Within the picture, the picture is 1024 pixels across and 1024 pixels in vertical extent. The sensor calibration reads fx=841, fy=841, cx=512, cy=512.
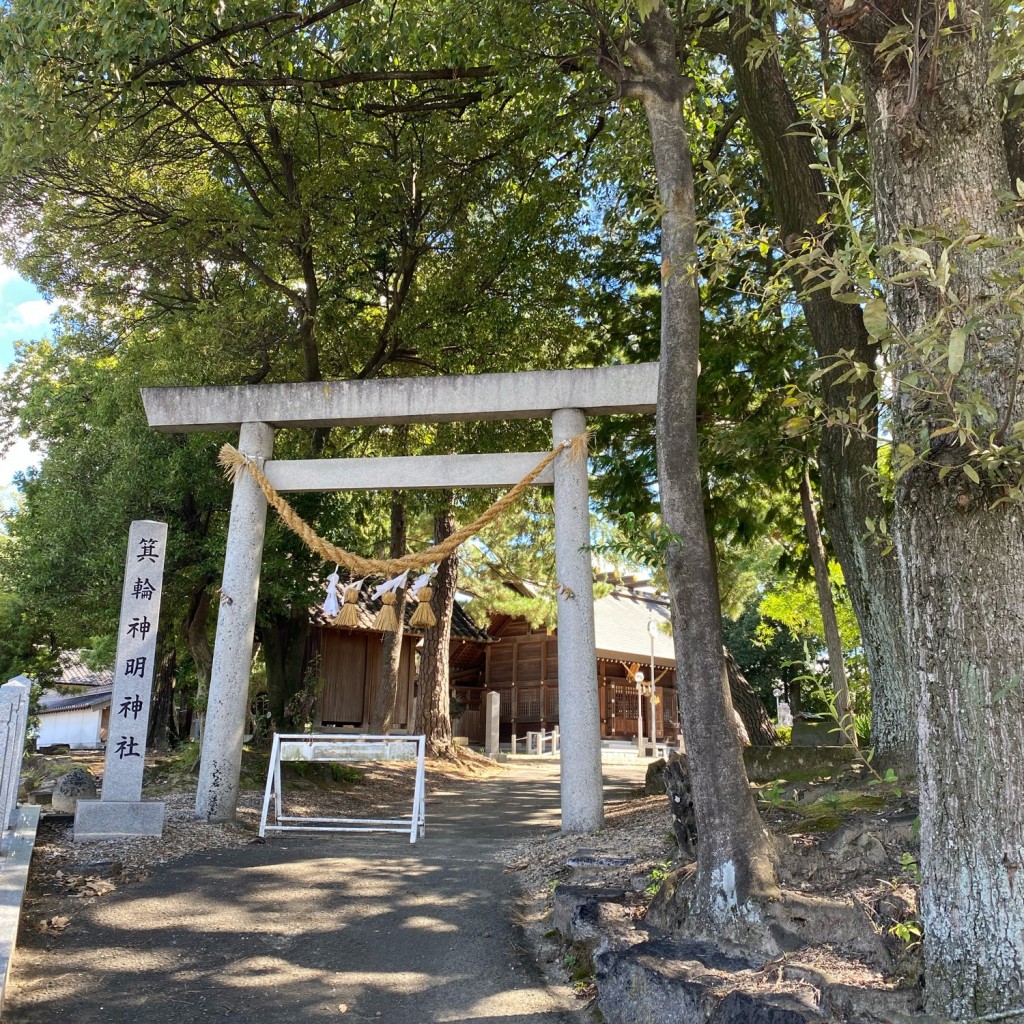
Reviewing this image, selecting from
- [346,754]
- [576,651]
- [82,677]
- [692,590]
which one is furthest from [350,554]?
[82,677]

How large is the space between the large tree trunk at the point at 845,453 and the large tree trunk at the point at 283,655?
804cm

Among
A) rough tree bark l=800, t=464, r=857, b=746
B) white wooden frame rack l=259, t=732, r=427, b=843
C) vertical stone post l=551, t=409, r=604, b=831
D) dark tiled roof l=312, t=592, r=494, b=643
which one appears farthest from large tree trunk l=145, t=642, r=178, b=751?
rough tree bark l=800, t=464, r=857, b=746

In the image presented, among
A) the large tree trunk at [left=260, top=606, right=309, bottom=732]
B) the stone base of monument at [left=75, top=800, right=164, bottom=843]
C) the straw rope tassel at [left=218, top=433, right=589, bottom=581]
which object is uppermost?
the straw rope tassel at [left=218, top=433, right=589, bottom=581]

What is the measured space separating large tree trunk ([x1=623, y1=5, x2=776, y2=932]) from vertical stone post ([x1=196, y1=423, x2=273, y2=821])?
5.38 meters

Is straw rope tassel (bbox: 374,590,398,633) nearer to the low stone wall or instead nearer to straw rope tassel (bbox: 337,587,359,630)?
straw rope tassel (bbox: 337,587,359,630)

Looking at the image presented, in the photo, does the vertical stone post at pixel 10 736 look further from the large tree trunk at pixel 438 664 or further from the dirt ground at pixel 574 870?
the large tree trunk at pixel 438 664

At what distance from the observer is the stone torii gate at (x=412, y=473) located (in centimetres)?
778

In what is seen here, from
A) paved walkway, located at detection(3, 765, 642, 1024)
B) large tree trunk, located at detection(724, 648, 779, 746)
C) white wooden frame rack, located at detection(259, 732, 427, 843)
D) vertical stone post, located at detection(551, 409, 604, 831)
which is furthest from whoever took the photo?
large tree trunk, located at detection(724, 648, 779, 746)

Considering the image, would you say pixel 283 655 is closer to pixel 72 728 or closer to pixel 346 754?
pixel 346 754

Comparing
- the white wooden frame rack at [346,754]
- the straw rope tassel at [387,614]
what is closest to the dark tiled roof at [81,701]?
the straw rope tassel at [387,614]

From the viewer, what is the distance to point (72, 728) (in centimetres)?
2820

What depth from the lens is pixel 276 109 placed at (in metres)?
11.0

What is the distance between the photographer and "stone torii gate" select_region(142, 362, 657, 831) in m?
7.78

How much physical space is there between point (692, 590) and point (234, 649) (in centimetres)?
560
